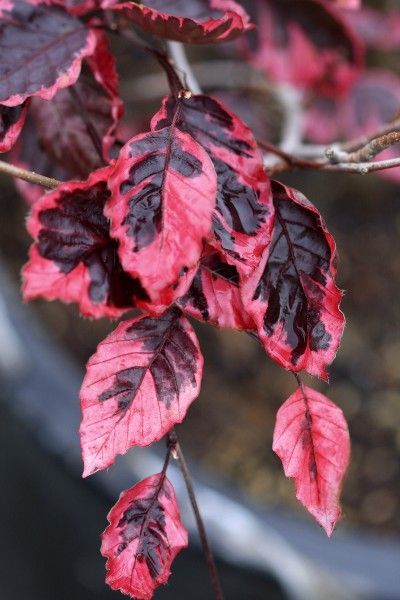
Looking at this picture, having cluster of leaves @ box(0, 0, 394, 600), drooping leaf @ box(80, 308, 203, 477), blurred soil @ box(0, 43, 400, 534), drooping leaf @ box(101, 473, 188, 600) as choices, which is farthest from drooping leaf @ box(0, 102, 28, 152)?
blurred soil @ box(0, 43, 400, 534)

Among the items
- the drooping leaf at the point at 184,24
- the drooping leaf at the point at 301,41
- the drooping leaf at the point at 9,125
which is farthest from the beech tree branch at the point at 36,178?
the drooping leaf at the point at 301,41

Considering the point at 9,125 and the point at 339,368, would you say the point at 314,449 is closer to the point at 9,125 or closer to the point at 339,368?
the point at 9,125

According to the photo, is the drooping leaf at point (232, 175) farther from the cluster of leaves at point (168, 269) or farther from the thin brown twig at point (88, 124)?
the thin brown twig at point (88, 124)

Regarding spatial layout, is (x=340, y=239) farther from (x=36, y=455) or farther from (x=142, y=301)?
(x=142, y=301)

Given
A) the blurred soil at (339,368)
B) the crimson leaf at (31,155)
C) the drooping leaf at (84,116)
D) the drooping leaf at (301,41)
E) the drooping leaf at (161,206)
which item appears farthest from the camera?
the blurred soil at (339,368)

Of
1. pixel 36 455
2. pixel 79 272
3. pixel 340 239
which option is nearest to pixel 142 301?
pixel 79 272
